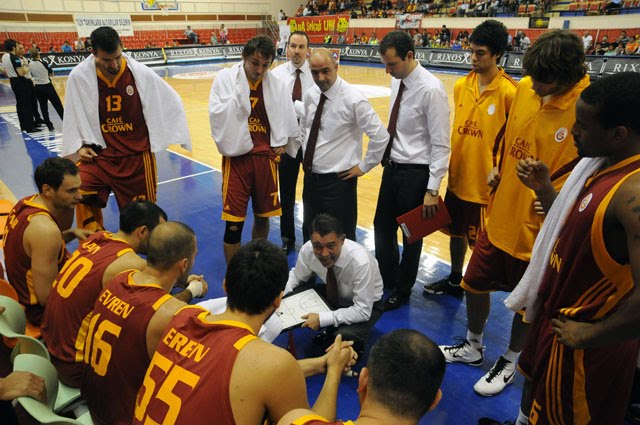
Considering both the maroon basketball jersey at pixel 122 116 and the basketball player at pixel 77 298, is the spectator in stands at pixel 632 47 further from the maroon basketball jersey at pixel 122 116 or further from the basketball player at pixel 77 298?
the basketball player at pixel 77 298

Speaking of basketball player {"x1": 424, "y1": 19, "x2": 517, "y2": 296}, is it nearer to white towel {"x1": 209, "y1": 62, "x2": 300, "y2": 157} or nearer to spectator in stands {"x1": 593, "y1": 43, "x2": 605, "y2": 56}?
white towel {"x1": 209, "y1": 62, "x2": 300, "y2": 157}

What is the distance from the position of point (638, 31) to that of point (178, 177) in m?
16.8

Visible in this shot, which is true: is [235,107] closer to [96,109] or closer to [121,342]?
[96,109]

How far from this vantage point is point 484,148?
3104 mm

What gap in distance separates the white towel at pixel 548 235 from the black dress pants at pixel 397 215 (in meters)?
1.38

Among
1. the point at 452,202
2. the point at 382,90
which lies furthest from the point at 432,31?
the point at 452,202

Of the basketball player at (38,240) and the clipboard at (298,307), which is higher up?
the basketball player at (38,240)

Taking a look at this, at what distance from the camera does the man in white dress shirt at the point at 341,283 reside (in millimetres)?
2781

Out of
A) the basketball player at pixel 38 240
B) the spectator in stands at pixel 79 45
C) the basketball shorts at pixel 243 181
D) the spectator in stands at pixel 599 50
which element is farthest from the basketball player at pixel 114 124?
the spectator in stands at pixel 79 45

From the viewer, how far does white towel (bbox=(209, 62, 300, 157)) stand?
139 inches

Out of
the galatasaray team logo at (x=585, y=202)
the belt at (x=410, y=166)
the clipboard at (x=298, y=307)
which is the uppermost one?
the galatasaray team logo at (x=585, y=202)

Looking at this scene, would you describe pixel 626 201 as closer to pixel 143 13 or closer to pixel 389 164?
pixel 389 164

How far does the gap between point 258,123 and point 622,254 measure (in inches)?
112

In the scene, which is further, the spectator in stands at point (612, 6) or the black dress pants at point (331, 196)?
the spectator in stands at point (612, 6)
